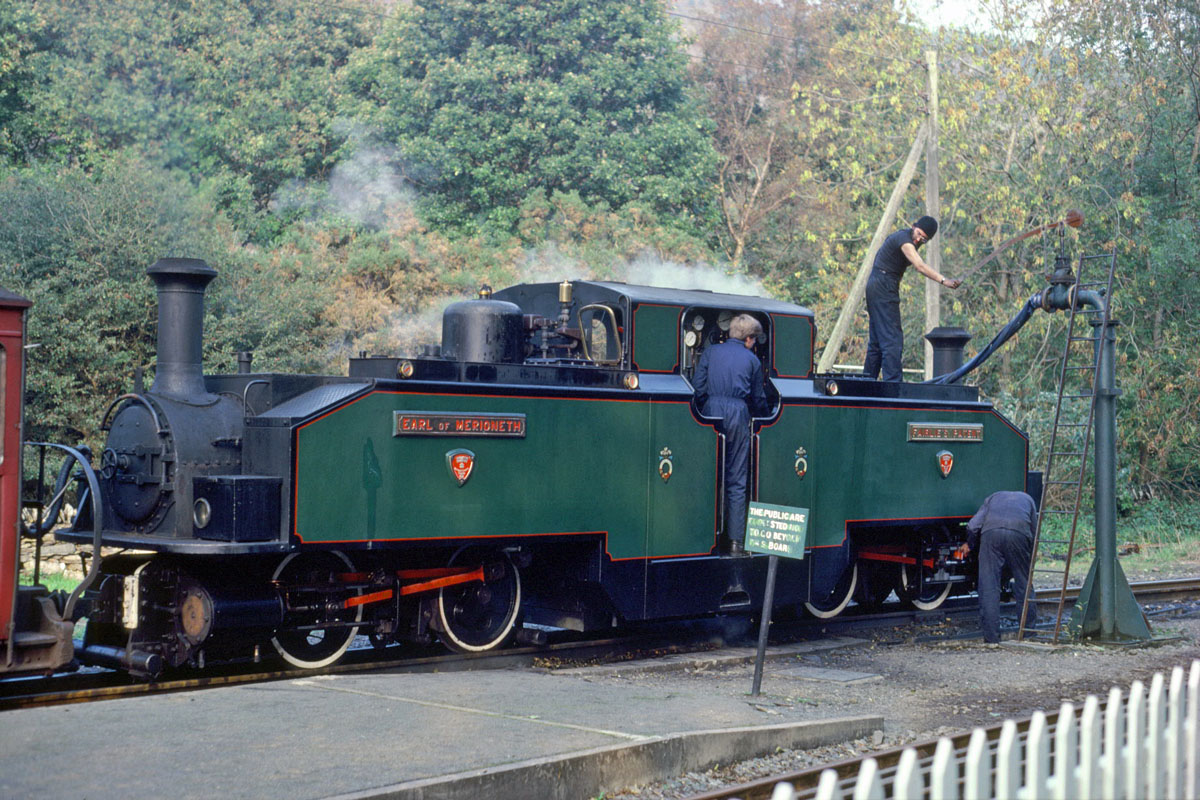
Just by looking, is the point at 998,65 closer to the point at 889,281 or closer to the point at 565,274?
the point at 565,274

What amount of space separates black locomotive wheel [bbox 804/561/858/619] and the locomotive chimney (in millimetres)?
5583

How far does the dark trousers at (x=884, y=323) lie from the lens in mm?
11414

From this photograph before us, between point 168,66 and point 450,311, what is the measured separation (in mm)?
21901

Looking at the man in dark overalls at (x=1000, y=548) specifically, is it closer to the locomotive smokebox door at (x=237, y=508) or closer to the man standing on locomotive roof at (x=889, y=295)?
the man standing on locomotive roof at (x=889, y=295)

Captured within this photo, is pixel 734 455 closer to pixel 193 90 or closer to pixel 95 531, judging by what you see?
pixel 95 531

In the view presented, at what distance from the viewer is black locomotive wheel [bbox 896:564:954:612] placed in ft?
38.8

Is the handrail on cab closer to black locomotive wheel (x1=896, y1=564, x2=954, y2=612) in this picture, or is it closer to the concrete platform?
the concrete platform

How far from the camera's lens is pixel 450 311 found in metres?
9.12

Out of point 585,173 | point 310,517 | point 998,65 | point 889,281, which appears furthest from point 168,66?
point 310,517

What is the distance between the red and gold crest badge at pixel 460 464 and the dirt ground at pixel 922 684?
170 cm

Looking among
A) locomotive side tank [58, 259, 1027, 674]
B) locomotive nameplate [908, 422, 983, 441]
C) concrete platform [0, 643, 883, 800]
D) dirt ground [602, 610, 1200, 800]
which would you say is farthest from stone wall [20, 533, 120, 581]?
locomotive nameplate [908, 422, 983, 441]

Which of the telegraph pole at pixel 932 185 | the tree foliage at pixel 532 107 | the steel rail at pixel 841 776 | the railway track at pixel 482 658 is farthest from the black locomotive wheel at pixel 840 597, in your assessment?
the tree foliage at pixel 532 107

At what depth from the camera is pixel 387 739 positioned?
5.86 metres

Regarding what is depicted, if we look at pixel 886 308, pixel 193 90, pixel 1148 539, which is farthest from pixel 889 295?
pixel 193 90
